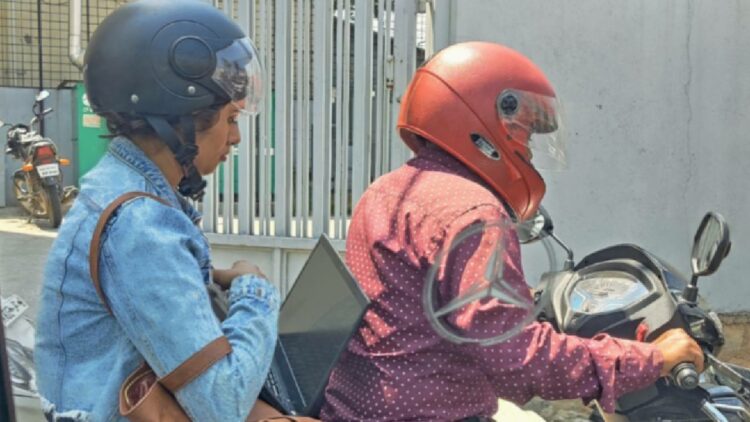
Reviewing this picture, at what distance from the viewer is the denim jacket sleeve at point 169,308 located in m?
1.38

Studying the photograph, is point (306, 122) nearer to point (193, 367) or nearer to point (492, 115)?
point (492, 115)

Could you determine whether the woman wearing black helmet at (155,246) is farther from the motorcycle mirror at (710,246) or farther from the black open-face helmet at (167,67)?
the motorcycle mirror at (710,246)

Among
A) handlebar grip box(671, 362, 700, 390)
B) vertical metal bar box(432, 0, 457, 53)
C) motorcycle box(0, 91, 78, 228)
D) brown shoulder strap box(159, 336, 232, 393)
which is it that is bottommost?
motorcycle box(0, 91, 78, 228)

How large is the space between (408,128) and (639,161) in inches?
126

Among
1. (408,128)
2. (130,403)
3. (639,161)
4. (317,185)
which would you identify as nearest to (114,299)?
(130,403)

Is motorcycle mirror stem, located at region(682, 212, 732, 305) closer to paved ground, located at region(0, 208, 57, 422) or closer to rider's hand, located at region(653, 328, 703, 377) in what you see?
rider's hand, located at region(653, 328, 703, 377)

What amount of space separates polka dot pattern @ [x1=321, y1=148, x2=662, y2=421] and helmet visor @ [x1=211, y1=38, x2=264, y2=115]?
407 mm

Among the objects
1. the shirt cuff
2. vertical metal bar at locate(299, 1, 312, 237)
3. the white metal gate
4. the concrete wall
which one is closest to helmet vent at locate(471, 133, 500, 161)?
the shirt cuff

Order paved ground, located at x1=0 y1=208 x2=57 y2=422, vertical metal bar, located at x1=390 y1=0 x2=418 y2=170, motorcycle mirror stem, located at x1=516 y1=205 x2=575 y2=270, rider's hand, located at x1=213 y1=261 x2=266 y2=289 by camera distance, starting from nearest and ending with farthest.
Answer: rider's hand, located at x1=213 y1=261 x2=266 y2=289 < motorcycle mirror stem, located at x1=516 y1=205 x2=575 y2=270 < vertical metal bar, located at x1=390 y1=0 x2=418 y2=170 < paved ground, located at x1=0 y1=208 x2=57 y2=422

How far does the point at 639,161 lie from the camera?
485 cm

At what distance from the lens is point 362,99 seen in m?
4.97

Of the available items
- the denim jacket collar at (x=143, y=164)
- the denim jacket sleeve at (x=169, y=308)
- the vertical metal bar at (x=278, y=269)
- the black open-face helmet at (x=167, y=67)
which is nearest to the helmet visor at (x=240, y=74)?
the black open-face helmet at (x=167, y=67)

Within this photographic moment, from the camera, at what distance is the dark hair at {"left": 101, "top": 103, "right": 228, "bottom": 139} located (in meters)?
1.62

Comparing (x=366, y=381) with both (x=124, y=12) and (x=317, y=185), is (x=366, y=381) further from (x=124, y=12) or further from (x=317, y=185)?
(x=317, y=185)
